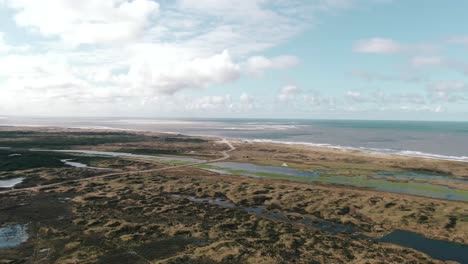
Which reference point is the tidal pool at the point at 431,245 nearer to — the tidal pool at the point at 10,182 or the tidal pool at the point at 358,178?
the tidal pool at the point at 358,178

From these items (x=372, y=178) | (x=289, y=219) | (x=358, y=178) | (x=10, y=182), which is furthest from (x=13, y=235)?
(x=372, y=178)

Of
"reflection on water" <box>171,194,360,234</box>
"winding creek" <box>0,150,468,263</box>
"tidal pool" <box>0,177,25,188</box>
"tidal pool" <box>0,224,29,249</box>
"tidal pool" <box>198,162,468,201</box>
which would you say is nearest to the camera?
"tidal pool" <box>0,224,29,249</box>

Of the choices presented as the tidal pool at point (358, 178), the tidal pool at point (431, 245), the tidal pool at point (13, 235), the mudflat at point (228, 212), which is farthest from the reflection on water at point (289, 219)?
the tidal pool at point (13, 235)

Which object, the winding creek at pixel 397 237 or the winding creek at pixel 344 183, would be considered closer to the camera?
the winding creek at pixel 397 237

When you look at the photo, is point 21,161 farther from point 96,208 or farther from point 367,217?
point 367,217

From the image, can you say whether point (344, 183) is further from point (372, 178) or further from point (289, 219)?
point (289, 219)

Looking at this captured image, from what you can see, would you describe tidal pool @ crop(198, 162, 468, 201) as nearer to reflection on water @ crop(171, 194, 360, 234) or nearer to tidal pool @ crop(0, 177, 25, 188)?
reflection on water @ crop(171, 194, 360, 234)

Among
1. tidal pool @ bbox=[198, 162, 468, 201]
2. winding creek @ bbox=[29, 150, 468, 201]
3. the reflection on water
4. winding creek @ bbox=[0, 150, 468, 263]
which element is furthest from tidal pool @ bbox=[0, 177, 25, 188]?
tidal pool @ bbox=[198, 162, 468, 201]

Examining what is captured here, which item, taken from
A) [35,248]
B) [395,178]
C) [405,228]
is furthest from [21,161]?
[395,178]
